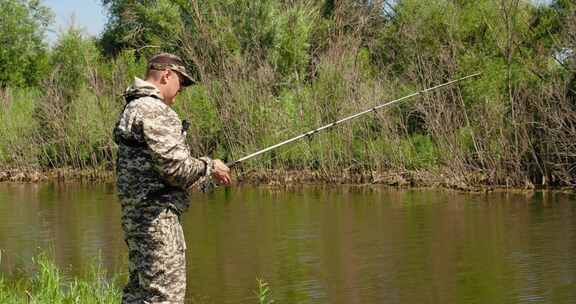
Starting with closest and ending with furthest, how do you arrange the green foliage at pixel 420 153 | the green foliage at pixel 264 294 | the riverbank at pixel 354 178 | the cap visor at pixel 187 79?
the cap visor at pixel 187 79, the green foliage at pixel 264 294, the riverbank at pixel 354 178, the green foliage at pixel 420 153

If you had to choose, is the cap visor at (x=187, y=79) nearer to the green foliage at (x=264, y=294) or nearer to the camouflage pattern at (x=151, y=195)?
the camouflage pattern at (x=151, y=195)

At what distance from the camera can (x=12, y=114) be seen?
2503 cm

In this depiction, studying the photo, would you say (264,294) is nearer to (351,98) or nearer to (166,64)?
(166,64)

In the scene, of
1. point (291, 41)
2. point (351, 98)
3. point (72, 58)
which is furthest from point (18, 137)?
point (351, 98)

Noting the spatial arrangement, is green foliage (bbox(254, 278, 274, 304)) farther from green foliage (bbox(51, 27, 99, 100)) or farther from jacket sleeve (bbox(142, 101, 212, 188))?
green foliage (bbox(51, 27, 99, 100))

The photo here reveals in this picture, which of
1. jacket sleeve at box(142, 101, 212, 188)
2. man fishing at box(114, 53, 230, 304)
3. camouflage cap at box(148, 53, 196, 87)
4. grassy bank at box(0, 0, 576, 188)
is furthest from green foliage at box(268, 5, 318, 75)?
jacket sleeve at box(142, 101, 212, 188)

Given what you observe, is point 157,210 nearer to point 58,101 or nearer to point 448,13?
point 448,13

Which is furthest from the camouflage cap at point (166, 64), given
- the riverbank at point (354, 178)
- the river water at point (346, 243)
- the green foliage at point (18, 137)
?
the green foliage at point (18, 137)

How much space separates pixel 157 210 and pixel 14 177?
67.0 feet

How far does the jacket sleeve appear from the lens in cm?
Result: 442

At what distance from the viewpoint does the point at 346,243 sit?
41.9 feet

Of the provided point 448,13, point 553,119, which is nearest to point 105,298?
point 553,119

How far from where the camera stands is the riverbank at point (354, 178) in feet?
57.5

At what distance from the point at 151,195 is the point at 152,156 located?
22cm
